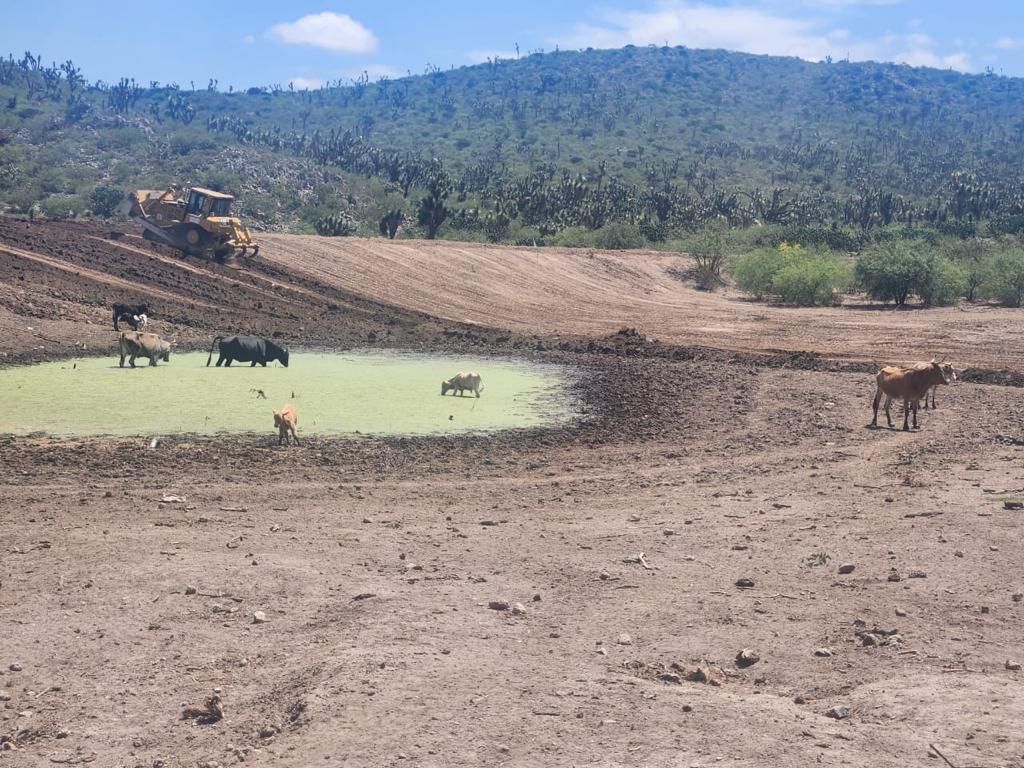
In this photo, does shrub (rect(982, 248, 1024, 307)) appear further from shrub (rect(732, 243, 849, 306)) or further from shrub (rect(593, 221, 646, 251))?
shrub (rect(593, 221, 646, 251))

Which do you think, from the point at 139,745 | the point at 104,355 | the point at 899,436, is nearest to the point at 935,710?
the point at 139,745

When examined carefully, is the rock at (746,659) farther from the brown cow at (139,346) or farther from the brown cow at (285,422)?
the brown cow at (139,346)

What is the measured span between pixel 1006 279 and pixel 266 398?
125ft

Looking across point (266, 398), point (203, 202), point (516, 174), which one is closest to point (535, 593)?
point (266, 398)

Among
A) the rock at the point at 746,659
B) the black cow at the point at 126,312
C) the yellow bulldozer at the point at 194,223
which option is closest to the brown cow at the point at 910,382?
the rock at the point at 746,659

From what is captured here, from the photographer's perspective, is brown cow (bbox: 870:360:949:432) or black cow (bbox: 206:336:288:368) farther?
black cow (bbox: 206:336:288:368)

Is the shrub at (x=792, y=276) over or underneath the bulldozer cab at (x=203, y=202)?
underneath

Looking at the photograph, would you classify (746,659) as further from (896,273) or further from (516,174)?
(516,174)

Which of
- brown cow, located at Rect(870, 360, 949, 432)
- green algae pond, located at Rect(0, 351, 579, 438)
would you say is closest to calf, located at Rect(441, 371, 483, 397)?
green algae pond, located at Rect(0, 351, 579, 438)

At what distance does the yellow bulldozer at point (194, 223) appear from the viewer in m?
41.3

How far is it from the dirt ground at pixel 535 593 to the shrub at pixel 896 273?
28.3 meters

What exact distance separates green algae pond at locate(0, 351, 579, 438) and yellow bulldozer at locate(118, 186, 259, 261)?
15.7m

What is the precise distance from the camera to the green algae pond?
17938mm

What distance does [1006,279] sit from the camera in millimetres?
47969
